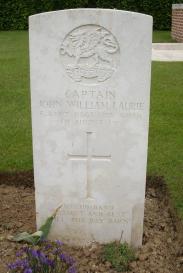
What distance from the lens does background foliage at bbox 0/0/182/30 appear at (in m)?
20.2

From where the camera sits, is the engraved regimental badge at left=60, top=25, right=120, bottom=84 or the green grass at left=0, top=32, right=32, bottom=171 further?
the green grass at left=0, top=32, right=32, bottom=171

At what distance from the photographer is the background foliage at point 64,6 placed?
20234mm

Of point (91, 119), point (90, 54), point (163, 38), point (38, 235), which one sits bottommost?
point (38, 235)

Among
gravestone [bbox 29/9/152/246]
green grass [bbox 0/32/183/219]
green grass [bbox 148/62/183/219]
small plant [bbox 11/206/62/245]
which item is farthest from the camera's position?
green grass [bbox 0/32/183/219]

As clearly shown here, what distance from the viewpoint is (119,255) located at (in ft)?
10.6

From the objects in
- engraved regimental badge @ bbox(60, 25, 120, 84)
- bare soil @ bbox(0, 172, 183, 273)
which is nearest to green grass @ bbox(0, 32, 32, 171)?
bare soil @ bbox(0, 172, 183, 273)

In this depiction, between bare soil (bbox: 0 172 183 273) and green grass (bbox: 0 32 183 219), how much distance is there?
0.49ft

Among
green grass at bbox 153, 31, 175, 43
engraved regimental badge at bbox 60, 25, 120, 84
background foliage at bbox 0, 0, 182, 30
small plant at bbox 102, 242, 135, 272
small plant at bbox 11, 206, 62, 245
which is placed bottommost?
small plant at bbox 102, 242, 135, 272

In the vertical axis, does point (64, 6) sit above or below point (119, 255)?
above

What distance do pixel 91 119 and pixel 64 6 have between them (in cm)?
1846

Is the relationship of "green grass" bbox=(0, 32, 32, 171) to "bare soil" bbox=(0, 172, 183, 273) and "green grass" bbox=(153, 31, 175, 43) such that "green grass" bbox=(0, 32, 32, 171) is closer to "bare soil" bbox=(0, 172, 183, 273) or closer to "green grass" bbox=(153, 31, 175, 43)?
"bare soil" bbox=(0, 172, 183, 273)

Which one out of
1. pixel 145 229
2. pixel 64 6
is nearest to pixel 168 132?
pixel 145 229

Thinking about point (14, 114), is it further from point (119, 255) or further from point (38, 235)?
point (119, 255)

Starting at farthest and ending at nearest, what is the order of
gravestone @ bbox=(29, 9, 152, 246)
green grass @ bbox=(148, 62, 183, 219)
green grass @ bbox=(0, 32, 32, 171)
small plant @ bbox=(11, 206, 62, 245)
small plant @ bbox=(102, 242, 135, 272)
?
green grass @ bbox=(0, 32, 32, 171)
green grass @ bbox=(148, 62, 183, 219)
small plant @ bbox=(11, 206, 62, 245)
small plant @ bbox=(102, 242, 135, 272)
gravestone @ bbox=(29, 9, 152, 246)
